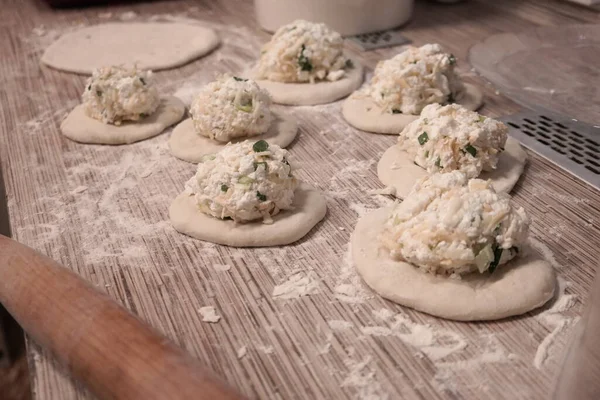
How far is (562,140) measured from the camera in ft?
5.40

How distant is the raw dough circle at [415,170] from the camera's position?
4.73ft

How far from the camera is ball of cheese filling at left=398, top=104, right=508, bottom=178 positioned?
55.5 inches

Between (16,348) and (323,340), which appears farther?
(16,348)

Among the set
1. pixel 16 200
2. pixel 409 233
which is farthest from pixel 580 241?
pixel 16 200

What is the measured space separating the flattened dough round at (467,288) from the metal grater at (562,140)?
446 millimetres

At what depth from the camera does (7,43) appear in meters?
2.56

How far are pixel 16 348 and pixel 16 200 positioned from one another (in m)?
0.92

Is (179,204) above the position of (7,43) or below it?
above

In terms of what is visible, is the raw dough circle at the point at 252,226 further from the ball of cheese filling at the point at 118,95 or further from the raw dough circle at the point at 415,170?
the ball of cheese filling at the point at 118,95

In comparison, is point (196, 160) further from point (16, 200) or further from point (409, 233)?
point (409, 233)

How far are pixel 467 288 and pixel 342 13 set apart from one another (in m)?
1.53

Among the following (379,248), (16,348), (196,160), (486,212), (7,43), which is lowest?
(16,348)

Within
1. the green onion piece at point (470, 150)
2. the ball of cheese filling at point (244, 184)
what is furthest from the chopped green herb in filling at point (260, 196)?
the green onion piece at point (470, 150)

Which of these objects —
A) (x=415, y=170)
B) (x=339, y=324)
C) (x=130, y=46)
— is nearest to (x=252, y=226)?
(x=339, y=324)
